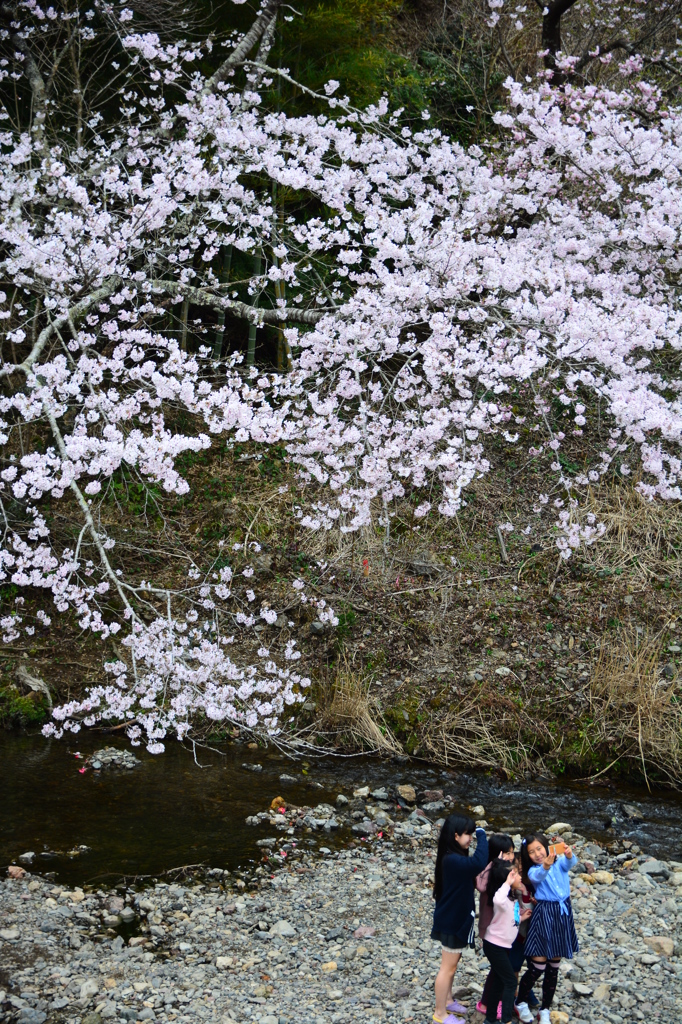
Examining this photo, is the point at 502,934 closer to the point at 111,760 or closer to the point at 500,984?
the point at 500,984

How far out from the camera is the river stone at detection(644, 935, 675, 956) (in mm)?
4513

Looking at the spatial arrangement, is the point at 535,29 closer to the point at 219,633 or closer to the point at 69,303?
the point at 69,303

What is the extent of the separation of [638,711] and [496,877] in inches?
138

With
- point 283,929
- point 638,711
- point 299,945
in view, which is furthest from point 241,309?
point 299,945

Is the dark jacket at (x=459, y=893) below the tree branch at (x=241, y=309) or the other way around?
below

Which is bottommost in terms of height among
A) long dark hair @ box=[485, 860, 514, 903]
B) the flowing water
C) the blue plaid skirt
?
the flowing water

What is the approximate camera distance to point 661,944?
4.55 meters

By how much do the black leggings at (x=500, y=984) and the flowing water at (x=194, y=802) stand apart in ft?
6.77

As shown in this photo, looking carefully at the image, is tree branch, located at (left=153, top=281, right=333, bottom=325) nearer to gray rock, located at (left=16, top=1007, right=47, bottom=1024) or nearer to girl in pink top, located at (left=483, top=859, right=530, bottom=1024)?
girl in pink top, located at (left=483, top=859, right=530, bottom=1024)

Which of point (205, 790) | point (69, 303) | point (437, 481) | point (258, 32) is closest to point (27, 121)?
point (258, 32)

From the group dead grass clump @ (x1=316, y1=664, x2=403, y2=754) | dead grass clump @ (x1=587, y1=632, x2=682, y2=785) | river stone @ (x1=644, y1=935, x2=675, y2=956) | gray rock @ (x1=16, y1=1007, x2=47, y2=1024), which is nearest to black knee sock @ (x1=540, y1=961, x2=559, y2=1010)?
river stone @ (x1=644, y1=935, x2=675, y2=956)

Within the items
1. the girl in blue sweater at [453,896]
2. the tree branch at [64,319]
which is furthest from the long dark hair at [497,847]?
the tree branch at [64,319]

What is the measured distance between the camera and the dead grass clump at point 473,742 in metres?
6.89

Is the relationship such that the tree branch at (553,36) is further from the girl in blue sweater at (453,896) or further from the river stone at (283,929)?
the river stone at (283,929)
